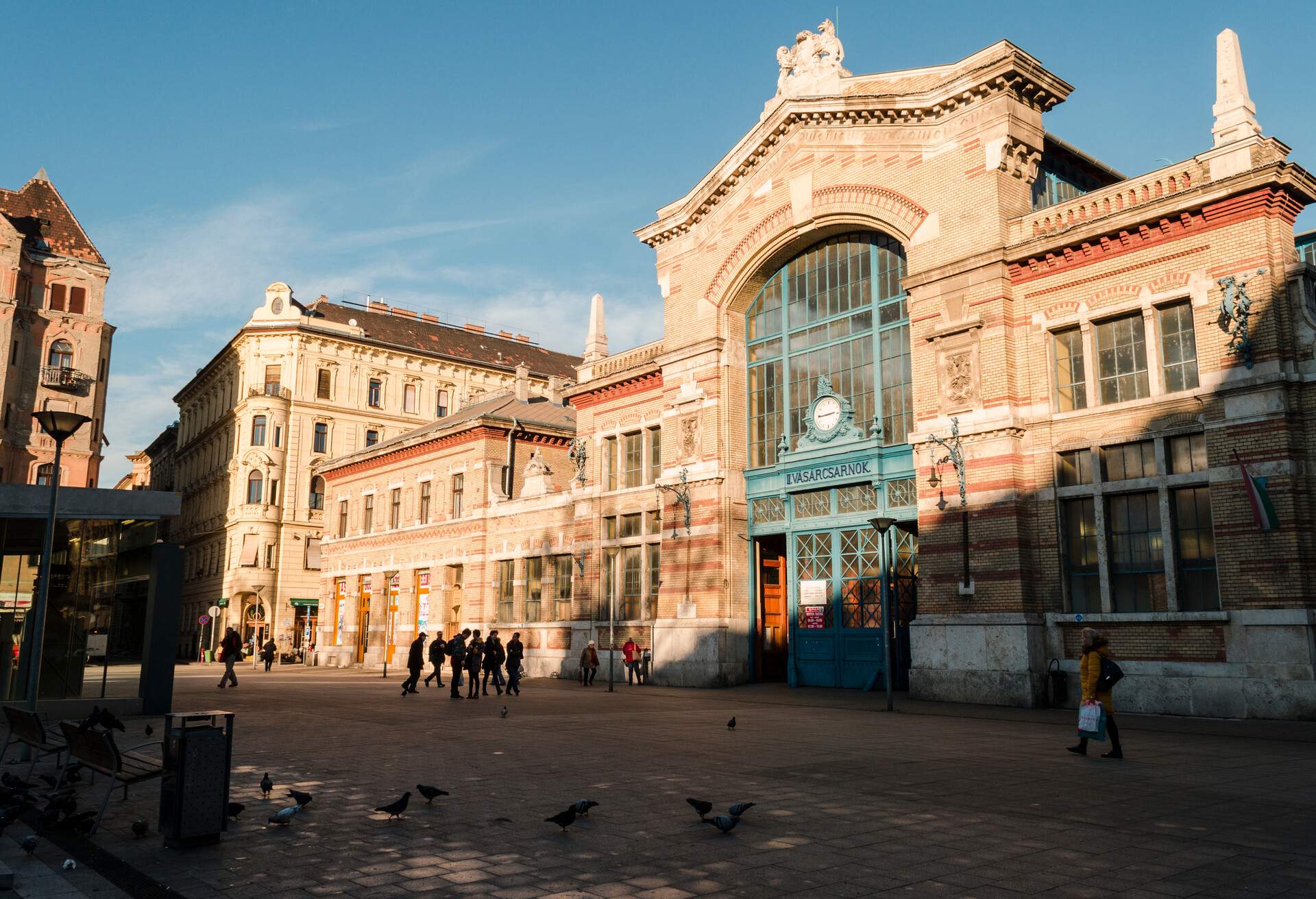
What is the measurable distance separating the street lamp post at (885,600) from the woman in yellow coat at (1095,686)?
6.79 meters

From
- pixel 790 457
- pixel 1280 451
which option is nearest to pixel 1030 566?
pixel 1280 451

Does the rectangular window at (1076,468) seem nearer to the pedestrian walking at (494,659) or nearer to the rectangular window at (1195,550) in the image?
the rectangular window at (1195,550)

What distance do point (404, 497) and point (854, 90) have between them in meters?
27.3

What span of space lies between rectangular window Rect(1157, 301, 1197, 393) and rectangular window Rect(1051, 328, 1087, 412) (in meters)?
1.65

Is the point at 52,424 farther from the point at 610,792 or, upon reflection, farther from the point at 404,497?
the point at 404,497

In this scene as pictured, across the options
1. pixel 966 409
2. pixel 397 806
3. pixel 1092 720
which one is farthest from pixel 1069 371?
pixel 397 806

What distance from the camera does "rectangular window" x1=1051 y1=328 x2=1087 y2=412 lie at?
68.2 feet

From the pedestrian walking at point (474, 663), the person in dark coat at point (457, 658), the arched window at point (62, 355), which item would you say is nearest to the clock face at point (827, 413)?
the pedestrian walking at point (474, 663)

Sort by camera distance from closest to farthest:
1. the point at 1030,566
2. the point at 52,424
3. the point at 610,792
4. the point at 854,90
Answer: the point at 610,792 → the point at 52,424 → the point at 1030,566 → the point at 854,90

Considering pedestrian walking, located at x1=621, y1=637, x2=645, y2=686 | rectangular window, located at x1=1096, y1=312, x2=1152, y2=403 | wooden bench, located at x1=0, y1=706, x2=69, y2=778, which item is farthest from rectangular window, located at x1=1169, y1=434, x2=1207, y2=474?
wooden bench, located at x1=0, y1=706, x2=69, y2=778

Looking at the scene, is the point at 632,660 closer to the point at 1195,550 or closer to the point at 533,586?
the point at 533,586

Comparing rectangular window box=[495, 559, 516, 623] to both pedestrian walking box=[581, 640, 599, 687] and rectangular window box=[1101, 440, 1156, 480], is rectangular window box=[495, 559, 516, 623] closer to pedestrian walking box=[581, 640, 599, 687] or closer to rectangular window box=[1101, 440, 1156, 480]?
pedestrian walking box=[581, 640, 599, 687]

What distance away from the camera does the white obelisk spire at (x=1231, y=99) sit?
61.0 feet

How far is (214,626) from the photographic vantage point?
191 feet
